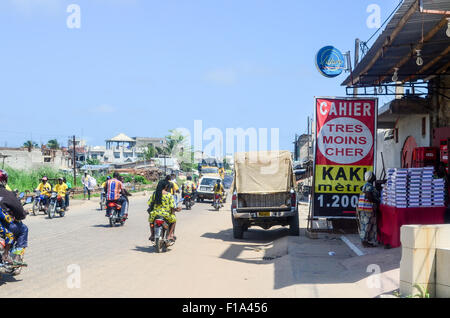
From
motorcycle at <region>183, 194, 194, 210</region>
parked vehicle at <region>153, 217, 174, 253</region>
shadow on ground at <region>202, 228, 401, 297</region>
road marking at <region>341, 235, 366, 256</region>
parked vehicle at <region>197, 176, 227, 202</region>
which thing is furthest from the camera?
parked vehicle at <region>197, 176, 227, 202</region>

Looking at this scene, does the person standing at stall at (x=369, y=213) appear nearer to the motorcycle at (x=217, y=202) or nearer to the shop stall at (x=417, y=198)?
the shop stall at (x=417, y=198)

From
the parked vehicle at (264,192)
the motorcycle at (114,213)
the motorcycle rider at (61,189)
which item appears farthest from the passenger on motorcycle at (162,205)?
the motorcycle rider at (61,189)

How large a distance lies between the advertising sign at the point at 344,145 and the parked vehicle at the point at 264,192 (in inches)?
62.2

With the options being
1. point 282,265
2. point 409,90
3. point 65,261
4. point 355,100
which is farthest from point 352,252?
point 409,90

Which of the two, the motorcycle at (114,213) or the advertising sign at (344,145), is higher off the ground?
the advertising sign at (344,145)

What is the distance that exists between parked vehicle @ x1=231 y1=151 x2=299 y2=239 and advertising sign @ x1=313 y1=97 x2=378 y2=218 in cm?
158

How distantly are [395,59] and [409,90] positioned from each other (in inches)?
196

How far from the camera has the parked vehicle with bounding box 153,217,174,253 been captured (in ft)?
37.2

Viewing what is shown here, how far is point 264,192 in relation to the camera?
1530 cm

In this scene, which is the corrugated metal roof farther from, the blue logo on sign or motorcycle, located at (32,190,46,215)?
motorcycle, located at (32,190,46,215)

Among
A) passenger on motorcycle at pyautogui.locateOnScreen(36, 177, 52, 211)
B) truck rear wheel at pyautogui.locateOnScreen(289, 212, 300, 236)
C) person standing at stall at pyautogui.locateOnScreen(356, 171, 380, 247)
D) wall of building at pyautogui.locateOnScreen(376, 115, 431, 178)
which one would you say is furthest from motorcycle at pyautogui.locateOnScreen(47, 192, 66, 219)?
wall of building at pyautogui.locateOnScreen(376, 115, 431, 178)

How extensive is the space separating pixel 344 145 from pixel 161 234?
209 inches

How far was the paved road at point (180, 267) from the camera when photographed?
748cm

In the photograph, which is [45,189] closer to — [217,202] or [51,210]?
[51,210]
